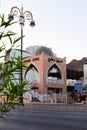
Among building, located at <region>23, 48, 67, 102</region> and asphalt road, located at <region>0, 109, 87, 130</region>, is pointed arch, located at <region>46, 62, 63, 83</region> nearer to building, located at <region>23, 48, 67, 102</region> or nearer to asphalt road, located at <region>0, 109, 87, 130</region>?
building, located at <region>23, 48, 67, 102</region>

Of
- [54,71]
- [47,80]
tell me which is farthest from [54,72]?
[47,80]

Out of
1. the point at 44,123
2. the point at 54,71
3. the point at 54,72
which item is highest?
the point at 54,71

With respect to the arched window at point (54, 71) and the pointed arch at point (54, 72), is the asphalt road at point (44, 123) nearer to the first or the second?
the pointed arch at point (54, 72)

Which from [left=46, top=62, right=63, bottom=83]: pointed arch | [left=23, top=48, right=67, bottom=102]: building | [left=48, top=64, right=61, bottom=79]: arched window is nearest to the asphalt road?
[left=23, top=48, right=67, bottom=102]: building

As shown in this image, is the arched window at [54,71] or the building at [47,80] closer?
the building at [47,80]

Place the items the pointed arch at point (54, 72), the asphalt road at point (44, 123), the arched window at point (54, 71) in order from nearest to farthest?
the asphalt road at point (44, 123)
the pointed arch at point (54, 72)
the arched window at point (54, 71)

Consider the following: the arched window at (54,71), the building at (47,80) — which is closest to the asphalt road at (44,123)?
the building at (47,80)

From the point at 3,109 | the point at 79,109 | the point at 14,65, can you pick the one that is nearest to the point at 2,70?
the point at 14,65

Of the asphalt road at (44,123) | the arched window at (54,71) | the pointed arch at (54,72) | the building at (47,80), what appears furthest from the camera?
the arched window at (54,71)

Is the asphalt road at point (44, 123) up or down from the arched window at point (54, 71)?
down

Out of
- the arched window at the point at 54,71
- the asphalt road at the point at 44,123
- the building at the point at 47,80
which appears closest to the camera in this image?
the asphalt road at the point at 44,123

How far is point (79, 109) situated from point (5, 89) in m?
23.0

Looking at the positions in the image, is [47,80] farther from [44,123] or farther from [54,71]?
[44,123]

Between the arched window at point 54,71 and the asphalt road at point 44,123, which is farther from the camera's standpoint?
the arched window at point 54,71
